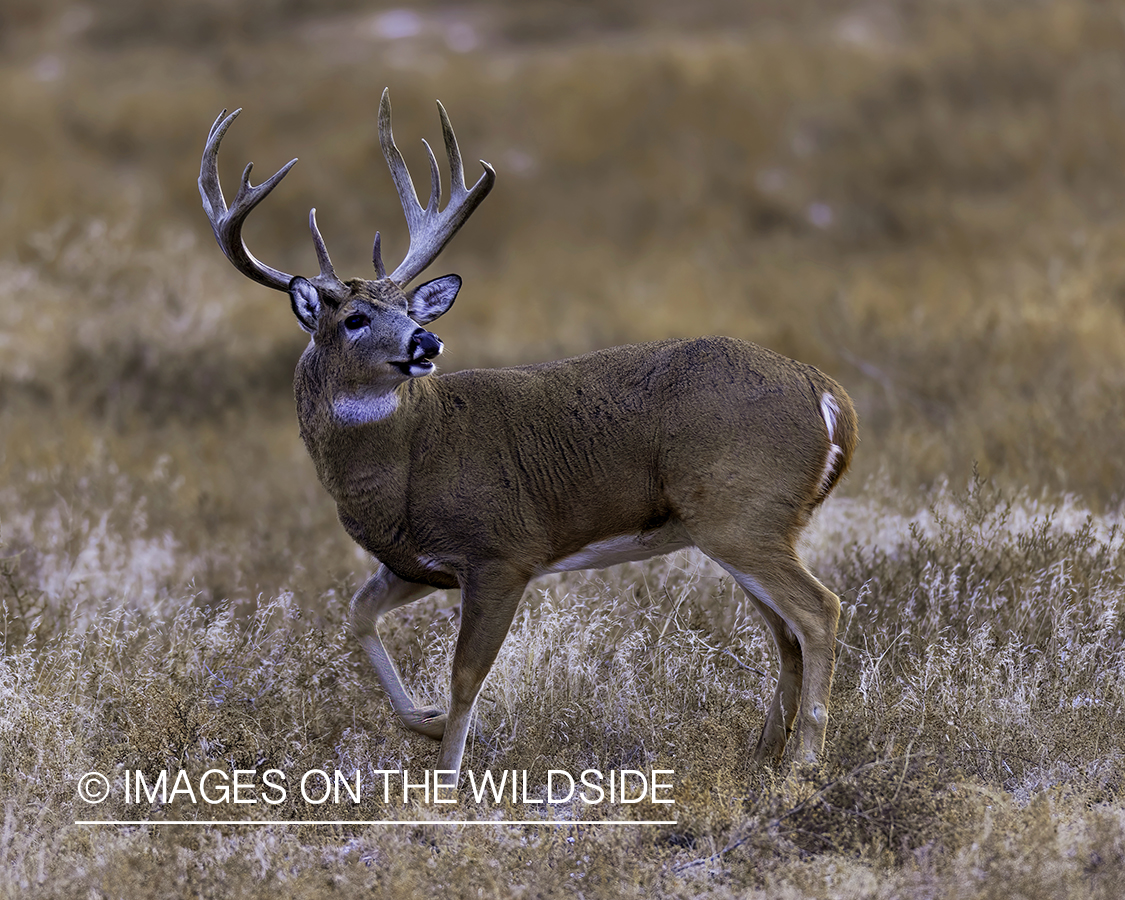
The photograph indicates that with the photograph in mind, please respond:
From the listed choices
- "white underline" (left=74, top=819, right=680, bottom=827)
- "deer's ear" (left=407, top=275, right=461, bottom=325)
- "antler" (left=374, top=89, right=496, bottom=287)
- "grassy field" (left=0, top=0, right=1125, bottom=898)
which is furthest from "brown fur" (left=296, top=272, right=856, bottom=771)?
"grassy field" (left=0, top=0, right=1125, bottom=898)

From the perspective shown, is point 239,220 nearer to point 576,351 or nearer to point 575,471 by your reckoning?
point 575,471

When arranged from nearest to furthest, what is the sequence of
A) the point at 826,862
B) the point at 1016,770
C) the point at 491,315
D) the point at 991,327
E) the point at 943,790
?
the point at 826,862
the point at 943,790
the point at 1016,770
the point at 991,327
the point at 491,315

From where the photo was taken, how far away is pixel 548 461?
5598 mm

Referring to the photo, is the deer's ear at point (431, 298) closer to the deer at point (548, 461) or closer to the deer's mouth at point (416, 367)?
the deer at point (548, 461)

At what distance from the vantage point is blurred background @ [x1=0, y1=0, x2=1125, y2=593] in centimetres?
1291

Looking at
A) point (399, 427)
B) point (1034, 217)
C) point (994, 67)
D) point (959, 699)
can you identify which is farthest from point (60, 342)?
→ point (994, 67)

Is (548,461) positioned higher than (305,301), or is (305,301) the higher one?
(305,301)

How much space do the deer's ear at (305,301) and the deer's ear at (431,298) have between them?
15.1 inches

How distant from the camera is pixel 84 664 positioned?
635 centimetres

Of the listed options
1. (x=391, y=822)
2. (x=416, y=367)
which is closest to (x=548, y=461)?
(x=416, y=367)

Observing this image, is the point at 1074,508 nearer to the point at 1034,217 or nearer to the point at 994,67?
the point at 1034,217

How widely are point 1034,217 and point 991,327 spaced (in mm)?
7668

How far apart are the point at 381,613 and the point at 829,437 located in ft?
6.83

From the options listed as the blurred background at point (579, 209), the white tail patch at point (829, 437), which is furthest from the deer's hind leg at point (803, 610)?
the blurred background at point (579, 209)
